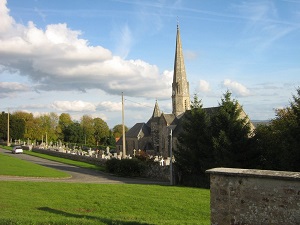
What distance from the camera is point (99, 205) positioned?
15008 millimetres

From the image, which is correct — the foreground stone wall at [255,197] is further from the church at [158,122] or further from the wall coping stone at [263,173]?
the church at [158,122]

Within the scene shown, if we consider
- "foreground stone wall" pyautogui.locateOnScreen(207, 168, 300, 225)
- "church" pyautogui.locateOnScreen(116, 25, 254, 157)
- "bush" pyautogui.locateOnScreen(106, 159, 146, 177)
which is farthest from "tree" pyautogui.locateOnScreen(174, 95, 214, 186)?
"church" pyautogui.locateOnScreen(116, 25, 254, 157)

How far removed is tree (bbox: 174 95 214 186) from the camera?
24422 millimetres

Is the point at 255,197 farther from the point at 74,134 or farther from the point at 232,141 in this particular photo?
the point at 74,134

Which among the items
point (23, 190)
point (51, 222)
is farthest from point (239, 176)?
point (23, 190)

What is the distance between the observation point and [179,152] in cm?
2639

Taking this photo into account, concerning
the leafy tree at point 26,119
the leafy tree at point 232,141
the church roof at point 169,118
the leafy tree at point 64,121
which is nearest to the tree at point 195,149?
the leafy tree at point 232,141

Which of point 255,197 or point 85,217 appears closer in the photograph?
point 255,197

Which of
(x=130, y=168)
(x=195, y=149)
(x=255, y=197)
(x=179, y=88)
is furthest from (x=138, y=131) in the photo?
(x=255, y=197)

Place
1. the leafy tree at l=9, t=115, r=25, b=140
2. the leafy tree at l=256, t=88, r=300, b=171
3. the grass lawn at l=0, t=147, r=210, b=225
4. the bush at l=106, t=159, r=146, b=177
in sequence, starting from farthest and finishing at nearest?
the leafy tree at l=9, t=115, r=25, b=140 < the bush at l=106, t=159, r=146, b=177 < the leafy tree at l=256, t=88, r=300, b=171 < the grass lawn at l=0, t=147, r=210, b=225

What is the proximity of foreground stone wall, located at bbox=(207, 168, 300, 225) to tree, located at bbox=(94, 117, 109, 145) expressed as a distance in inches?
3504

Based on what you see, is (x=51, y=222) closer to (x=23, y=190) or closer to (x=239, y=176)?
(x=239, y=176)

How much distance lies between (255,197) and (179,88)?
6195 cm

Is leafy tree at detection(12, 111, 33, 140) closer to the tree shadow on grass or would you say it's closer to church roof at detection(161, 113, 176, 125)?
church roof at detection(161, 113, 176, 125)
